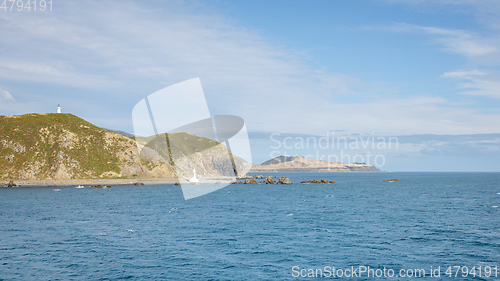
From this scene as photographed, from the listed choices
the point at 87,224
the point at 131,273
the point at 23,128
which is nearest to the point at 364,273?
the point at 131,273

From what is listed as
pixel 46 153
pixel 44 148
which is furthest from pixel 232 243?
pixel 44 148

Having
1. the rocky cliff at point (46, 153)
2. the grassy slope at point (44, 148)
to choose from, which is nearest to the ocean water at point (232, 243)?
the rocky cliff at point (46, 153)

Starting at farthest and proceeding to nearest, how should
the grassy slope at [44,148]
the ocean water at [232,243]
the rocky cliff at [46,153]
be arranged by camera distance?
1. the grassy slope at [44,148]
2. the rocky cliff at [46,153]
3. the ocean water at [232,243]

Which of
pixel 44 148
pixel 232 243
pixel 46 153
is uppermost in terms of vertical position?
pixel 44 148

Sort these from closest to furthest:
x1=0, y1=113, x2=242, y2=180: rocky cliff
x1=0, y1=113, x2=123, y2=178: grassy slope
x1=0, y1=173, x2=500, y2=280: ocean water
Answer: x1=0, y1=173, x2=500, y2=280: ocean water
x1=0, y1=113, x2=242, y2=180: rocky cliff
x1=0, y1=113, x2=123, y2=178: grassy slope

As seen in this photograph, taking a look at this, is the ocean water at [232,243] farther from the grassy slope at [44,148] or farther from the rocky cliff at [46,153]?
the grassy slope at [44,148]

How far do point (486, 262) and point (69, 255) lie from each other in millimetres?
49703

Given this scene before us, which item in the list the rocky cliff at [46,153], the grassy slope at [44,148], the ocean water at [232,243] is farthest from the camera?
the grassy slope at [44,148]

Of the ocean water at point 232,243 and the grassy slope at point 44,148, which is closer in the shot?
the ocean water at point 232,243

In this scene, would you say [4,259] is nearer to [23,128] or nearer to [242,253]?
[242,253]

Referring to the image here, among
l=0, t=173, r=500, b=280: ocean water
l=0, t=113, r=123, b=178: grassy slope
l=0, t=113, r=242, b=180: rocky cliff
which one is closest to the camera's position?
l=0, t=173, r=500, b=280: ocean water

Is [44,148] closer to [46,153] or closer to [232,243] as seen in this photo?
[46,153]

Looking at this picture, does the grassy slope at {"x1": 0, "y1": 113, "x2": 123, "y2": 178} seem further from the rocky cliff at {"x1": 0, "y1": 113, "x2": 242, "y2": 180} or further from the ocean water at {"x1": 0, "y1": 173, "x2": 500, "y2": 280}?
the ocean water at {"x1": 0, "y1": 173, "x2": 500, "y2": 280}

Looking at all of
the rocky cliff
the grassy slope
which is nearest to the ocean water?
the rocky cliff
